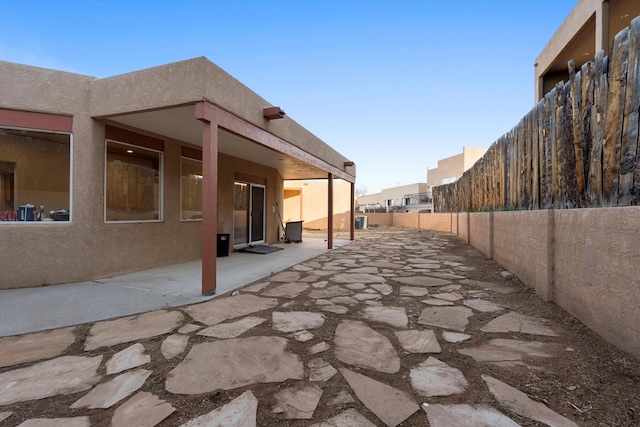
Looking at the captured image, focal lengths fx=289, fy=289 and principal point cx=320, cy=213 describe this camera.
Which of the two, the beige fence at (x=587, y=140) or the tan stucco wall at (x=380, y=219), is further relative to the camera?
the tan stucco wall at (x=380, y=219)

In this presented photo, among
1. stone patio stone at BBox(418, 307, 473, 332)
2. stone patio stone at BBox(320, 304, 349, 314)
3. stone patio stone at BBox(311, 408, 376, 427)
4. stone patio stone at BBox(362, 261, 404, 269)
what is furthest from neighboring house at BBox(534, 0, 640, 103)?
stone patio stone at BBox(311, 408, 376, 427)

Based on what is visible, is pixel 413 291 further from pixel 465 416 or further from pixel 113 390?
pixel 113 390

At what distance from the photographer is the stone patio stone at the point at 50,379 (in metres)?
1.89

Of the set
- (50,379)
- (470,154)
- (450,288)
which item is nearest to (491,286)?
(450,288)

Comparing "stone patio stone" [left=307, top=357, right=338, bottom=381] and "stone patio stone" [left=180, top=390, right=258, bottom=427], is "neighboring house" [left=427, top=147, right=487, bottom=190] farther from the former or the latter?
"stone patio stone" [left=180, top=390, right=258, bottom=427]

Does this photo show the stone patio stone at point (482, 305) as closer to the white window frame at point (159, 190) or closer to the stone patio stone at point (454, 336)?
the stone patio stone at point (454, 336)

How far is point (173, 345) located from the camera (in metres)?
2.53

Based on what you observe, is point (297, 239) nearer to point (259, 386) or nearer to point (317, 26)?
point (317, 26)

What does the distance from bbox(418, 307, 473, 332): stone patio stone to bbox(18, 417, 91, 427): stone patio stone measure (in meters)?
2.78

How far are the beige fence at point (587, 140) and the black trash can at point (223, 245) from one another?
252 inches

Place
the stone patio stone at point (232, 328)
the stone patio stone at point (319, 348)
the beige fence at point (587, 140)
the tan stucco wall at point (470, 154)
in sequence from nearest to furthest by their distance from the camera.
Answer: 1. the beige fence at point (587, 140)
2. the stone patio stone at point (319, 348)
3. the stone patio stone at point (232, 328)
4. the tan stucco wall at point (470, 154)

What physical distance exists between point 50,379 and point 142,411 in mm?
949

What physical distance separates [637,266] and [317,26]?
1109cm

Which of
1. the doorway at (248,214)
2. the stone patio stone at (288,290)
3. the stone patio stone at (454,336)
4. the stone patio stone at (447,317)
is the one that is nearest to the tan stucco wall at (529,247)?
the stone patio stone at (447,317)
